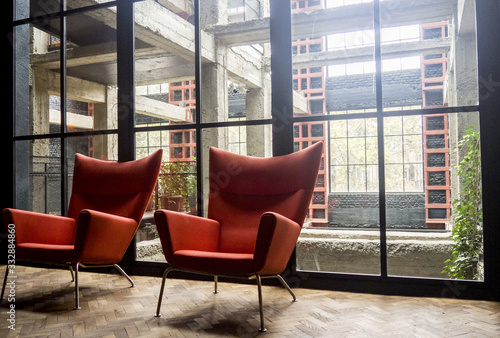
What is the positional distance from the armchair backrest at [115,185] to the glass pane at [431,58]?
2560mm

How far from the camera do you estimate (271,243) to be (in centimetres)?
197

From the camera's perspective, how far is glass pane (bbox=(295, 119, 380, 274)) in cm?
498

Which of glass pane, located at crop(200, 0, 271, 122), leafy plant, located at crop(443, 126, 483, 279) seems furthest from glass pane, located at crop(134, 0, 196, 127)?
leafy plant, located at crop(443, 126, 483, 279)

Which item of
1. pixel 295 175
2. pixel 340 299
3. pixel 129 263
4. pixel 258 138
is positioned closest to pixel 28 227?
pixel 129 263

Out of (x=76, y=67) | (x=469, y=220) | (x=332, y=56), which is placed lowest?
(x=469, y=220)

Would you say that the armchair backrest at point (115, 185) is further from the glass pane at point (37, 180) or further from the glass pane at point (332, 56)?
the glass pane at point (332, 56)

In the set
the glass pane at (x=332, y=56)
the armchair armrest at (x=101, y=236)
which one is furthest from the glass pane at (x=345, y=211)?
the armchair armrest at (x=101, y=236)

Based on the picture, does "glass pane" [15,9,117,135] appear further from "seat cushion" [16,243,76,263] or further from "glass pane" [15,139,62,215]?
"seat cushion" [16,243,76,263]

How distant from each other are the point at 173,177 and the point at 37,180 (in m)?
2.32

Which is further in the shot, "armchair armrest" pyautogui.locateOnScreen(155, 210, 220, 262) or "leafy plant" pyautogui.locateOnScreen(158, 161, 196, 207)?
"leafy plant" pyautogui.locateOnScreen(158, 161, 196, 207)

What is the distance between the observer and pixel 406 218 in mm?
5355

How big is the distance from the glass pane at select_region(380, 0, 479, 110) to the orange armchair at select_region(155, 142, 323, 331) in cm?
202

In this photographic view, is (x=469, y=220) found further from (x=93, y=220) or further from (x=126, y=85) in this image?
(x=126, y=85)

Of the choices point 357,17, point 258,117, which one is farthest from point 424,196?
point 357,17
